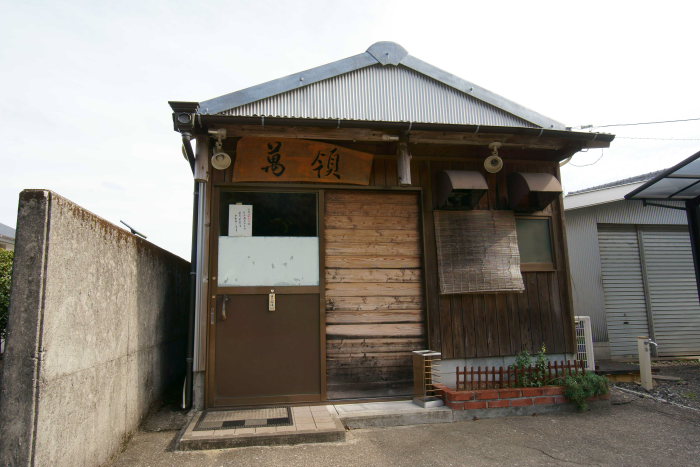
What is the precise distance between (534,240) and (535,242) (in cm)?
3

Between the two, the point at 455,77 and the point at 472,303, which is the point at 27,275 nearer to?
the point at 472,303

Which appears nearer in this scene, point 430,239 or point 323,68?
point 430,239

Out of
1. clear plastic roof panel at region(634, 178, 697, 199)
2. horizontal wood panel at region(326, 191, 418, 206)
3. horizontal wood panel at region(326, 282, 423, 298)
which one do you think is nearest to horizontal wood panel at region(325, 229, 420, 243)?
horizontal wood panel at region(326, 191, 418, 206)

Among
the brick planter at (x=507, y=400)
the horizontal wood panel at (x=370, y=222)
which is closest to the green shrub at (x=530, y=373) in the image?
the brick planter at (x=507, y=400)

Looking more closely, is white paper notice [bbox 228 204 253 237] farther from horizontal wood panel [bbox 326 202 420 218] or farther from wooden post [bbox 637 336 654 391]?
wooden post [bbox 637 336 654 391]

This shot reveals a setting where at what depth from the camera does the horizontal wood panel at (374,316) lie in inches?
237

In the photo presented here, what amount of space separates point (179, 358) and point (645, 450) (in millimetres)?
6526

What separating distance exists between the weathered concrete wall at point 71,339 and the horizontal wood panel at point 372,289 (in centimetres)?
238

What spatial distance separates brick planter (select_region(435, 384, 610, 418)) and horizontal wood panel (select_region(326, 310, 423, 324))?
97cm

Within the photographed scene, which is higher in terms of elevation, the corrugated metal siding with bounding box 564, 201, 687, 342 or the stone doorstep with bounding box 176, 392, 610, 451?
the corrugated metal siding with bounding box 564, 201, 687, 342

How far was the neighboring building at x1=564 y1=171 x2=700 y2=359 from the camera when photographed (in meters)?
10.1

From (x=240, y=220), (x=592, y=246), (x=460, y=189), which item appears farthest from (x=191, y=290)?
(x=592, y=246)

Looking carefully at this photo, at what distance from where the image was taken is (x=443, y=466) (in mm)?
4109

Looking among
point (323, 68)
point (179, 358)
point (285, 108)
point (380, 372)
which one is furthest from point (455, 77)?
point (179, 358)
